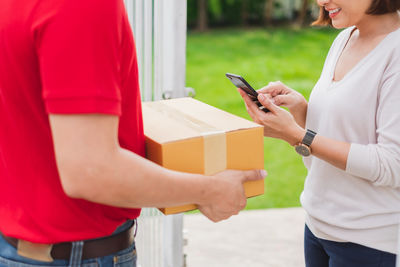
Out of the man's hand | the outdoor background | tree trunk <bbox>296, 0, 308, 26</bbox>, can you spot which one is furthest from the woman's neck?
tree trunk <bbox>296, 0, 308, 26</bbox>

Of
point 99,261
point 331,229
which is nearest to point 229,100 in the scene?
point 331,229

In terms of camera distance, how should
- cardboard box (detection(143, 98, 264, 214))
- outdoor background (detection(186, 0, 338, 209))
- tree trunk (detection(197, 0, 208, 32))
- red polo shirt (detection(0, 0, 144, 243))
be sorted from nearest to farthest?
red polo shirt (detection(0, 0, 144, 243)) → cardboard box (detection(143, 98, 264, 214)) → outdoor background (detection(186, 0, 338, 209)) → tree trunk (detection(197, 0, 208, 32))

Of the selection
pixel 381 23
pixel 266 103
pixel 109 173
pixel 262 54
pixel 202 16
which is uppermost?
pixel 381 23

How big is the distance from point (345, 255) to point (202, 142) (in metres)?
0.70

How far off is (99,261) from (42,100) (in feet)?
1.17

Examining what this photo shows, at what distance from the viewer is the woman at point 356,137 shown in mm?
1456

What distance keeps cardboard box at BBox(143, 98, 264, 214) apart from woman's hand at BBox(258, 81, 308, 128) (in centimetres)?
44

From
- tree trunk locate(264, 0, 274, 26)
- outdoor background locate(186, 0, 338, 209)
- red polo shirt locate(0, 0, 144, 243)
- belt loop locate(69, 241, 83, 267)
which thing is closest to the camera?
red polo shirt locate(0, 0, 144, 243)

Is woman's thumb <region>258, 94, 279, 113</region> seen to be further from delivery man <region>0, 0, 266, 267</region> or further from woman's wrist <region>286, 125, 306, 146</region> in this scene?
delivery man <region>0, 0, 266, 267</region>

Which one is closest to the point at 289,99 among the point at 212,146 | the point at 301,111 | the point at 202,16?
the point at 301,111

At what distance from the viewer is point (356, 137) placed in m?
1.53

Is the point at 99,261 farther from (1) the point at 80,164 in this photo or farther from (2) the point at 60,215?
(1) the point at 80,164

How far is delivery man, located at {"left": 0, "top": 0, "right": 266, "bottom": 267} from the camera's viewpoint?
2.78 ft

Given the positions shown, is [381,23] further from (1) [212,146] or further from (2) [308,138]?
(1) [212,146]
